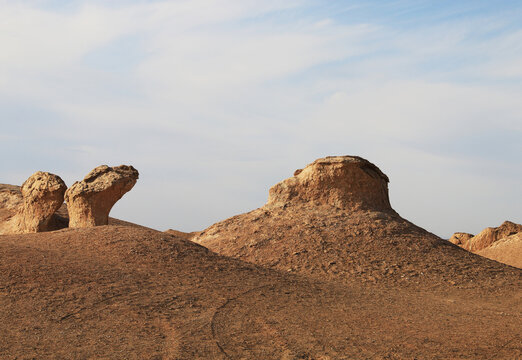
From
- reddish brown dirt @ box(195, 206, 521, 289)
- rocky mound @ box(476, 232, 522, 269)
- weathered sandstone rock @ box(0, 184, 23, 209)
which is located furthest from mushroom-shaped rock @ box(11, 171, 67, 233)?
rocky mound @ box(476, 232, 522, 269)

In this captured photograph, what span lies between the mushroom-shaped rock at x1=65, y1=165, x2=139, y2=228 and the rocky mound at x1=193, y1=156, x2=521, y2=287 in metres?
2.90

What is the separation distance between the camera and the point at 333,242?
14.4m

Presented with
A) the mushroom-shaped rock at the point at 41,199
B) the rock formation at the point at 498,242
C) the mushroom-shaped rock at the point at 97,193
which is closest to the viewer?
the mushroom-shaped rock at the point at 97,193

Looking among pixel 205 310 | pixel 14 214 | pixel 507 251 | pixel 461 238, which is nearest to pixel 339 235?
pixel 205 310

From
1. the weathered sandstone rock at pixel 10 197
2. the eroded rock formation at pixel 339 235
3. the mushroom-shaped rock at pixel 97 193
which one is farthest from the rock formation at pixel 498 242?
the weathered sandstone rock at pixel 10 197

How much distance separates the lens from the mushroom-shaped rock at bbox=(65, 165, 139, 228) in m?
16.1

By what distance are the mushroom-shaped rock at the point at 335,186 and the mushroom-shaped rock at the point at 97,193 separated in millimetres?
4530

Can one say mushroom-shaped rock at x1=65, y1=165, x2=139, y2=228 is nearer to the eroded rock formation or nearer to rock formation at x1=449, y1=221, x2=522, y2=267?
the eroded rock formation

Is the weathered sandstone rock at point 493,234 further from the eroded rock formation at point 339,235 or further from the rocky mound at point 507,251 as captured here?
the eroded rock formation at point 339,235

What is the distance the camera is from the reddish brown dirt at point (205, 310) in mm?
6934

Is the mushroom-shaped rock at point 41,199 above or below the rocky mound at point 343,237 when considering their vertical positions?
above

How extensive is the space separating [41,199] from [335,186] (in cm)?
924

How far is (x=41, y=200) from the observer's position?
56.2ft

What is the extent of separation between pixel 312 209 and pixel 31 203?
8.93 meters
